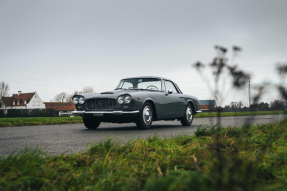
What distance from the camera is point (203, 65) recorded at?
6.56ft

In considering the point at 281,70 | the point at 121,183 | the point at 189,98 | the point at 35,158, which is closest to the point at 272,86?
the point at 281,70

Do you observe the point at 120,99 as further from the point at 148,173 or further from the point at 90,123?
the point at 148,173

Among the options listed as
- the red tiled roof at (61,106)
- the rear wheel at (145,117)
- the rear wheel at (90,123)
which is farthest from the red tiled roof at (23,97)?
the rear wheel at (145,117)

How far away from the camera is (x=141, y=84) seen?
321 inches

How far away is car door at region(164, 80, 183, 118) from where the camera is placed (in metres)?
7.99

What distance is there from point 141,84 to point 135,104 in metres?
1.57

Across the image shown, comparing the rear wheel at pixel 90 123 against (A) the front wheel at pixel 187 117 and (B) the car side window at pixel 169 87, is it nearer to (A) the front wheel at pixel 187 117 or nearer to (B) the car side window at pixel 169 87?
(B) the car side window at pixel 169 87

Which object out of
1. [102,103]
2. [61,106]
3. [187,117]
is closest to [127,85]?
[102,103]

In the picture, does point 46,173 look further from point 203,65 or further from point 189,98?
point 189,98

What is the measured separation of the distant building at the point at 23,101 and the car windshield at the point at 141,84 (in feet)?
240

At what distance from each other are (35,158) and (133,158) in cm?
87

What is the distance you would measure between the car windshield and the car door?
1.24ft

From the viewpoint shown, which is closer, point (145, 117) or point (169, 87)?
point (145, 117)

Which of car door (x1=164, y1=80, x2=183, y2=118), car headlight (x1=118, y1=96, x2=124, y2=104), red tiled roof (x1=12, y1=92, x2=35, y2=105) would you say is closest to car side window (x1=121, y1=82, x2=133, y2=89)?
car door (x1=164, y1=80, x2=183, y2=118)
